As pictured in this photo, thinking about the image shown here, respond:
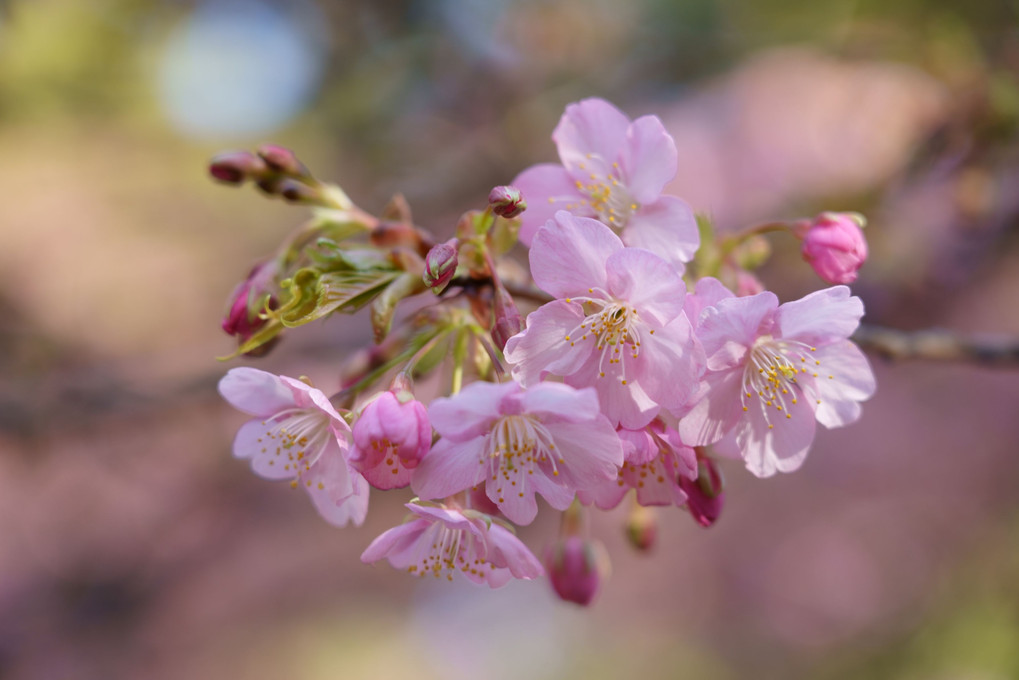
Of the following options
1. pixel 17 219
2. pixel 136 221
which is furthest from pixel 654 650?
A: pixel 17 219

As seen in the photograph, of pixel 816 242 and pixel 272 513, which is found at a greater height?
pixel 816 242

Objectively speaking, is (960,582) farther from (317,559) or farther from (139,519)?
(139,519)

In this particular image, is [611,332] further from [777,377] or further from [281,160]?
[281,160]

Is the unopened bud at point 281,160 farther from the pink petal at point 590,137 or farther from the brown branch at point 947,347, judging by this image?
the brown branch at point 947,347

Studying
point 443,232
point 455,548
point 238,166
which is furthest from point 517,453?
point 443,232

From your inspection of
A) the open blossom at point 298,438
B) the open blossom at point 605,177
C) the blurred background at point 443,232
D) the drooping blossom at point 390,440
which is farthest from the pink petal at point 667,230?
the blurred background at point 443,232

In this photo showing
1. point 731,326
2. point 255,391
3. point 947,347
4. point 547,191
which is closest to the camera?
point 731,326

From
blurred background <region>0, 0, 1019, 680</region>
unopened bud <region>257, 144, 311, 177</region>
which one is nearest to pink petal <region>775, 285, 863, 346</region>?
unopened bud <region>257, 144, 311, 177</region>
